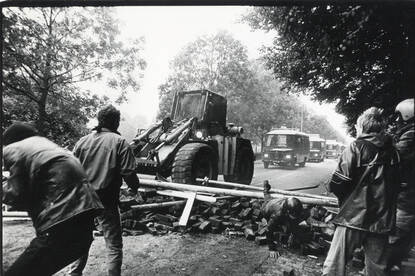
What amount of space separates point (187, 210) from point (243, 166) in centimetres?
481

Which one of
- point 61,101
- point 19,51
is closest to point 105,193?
point 61,101

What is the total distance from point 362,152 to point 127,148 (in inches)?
90.2

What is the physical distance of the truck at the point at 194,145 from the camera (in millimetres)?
6156

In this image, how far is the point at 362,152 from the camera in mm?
2605

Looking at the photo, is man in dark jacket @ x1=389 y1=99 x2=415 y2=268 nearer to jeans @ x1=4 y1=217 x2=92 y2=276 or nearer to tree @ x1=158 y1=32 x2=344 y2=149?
tree @ x1=158 y1=32 x2=344 y2=149

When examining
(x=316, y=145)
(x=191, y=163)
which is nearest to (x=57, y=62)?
(x=191, y=163)

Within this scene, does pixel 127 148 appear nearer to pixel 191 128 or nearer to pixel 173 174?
pixel 173 174

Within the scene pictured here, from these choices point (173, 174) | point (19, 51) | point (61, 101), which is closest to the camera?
point (19, 51)

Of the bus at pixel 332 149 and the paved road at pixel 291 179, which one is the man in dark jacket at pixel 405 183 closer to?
the paved road at pixel 291 179

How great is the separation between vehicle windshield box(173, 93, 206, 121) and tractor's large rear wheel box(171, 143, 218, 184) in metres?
1.92

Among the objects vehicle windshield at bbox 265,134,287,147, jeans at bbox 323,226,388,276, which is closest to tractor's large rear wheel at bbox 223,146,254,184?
jeans at bbox 323,226,388,276

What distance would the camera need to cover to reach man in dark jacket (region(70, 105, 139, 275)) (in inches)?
117

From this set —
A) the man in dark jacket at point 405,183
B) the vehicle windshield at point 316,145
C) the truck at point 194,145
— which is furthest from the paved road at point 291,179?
the vehicle windshield at point 316,145

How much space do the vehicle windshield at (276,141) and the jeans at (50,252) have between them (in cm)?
1916
